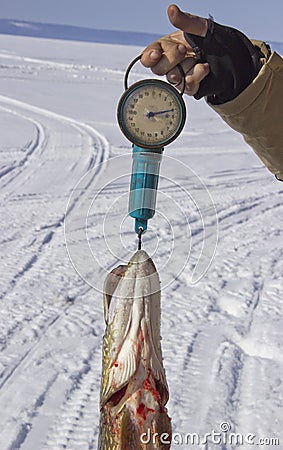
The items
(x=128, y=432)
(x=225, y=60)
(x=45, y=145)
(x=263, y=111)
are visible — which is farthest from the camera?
(x=45, y=145)

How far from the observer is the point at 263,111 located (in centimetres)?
223

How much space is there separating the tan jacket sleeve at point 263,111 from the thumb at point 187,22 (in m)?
0.32

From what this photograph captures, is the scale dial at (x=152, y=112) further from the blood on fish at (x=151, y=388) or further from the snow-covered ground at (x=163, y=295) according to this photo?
the blood on fish at (x=151, y=388)

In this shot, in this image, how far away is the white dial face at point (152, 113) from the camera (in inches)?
71.6

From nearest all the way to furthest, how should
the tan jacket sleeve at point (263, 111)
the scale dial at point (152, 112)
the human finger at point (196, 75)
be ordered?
the scale dial at point (152, 112)
the human finger at point (196, 75)
the tan jacket sleeve at point (263, 111)

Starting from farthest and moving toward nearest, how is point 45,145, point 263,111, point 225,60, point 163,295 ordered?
point 45,145 → point 163,295 → point 263,111 → point 225,60

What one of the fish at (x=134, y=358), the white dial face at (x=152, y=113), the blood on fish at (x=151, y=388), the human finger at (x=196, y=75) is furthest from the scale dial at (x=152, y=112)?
the blood on fish at (x=151, y=388)

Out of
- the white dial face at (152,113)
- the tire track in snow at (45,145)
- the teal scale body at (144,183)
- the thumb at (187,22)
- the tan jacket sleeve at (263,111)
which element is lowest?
the teal scale body at (144,183)

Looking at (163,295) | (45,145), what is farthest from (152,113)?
(45,145)

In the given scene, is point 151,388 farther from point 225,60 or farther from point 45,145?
point 45,145

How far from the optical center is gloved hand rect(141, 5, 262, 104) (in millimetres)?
1864

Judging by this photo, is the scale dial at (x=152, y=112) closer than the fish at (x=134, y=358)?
No

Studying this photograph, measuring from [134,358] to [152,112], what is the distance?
67 centimetres

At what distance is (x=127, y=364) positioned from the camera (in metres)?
1.75
